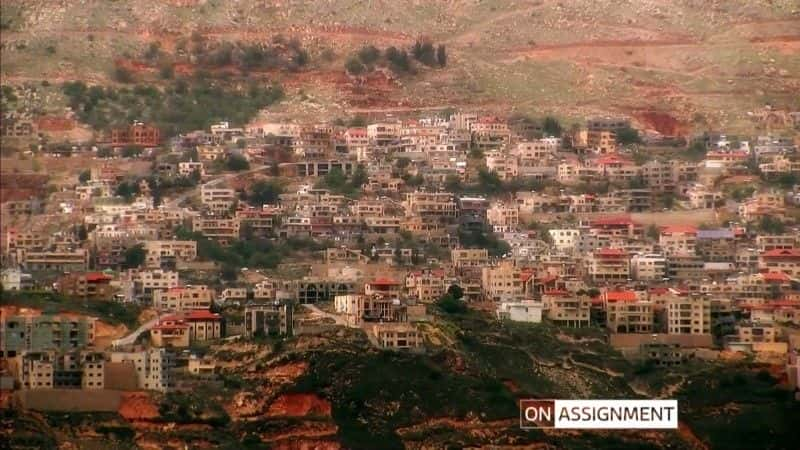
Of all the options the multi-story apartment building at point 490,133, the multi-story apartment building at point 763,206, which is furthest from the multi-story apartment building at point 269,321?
the multi-story apartment building at point 490,133

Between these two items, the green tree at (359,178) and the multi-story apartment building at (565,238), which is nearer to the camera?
the multi-story apartment building at (565,238)

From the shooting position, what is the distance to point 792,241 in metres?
39.3

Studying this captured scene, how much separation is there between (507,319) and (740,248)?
3390 millimetres

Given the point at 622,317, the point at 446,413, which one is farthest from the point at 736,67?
the point at 446,413

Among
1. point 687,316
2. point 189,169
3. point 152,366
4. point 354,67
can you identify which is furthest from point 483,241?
point 152,366

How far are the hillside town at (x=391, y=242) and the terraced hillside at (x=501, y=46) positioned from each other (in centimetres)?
60

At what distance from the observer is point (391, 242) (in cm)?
3916

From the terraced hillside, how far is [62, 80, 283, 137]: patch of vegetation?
340mm

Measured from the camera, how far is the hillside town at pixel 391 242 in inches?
1409

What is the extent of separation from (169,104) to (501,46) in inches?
163

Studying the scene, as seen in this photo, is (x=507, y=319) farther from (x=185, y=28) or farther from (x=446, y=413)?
(x=185, y=28)

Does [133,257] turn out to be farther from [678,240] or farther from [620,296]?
[678,240]

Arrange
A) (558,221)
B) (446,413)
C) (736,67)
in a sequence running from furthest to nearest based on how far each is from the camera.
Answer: (736,67)
(558,221)
(446,413)

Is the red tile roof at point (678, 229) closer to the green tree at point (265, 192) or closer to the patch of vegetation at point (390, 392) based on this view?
the green tree at point (265, 192)
